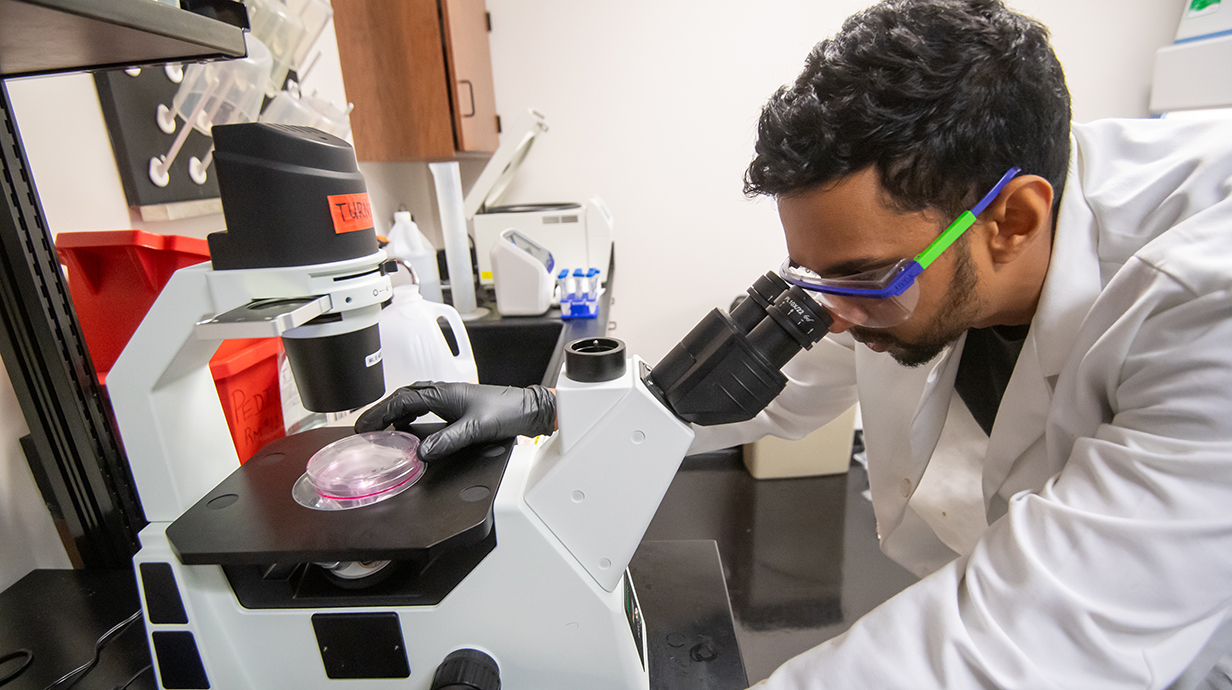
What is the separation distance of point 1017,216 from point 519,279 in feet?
4.49

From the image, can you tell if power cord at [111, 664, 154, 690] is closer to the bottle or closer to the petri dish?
the petri dish

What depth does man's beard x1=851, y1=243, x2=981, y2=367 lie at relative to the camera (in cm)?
73

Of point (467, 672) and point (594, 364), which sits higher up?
point (594, 364)

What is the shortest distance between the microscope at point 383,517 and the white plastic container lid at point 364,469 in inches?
0.9

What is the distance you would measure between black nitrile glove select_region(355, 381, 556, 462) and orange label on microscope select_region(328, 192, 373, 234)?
0.26 meters

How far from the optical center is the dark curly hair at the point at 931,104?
2.09 feet

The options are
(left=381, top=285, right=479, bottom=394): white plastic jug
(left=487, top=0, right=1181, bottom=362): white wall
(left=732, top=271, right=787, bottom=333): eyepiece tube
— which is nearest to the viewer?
(left=732, top=271, right=787, bottom=333): eyepiece tube

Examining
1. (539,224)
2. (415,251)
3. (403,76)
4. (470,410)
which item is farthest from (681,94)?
(470,410)

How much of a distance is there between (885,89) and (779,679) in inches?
25.8

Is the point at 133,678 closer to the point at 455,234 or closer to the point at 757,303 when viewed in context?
the point at 757,303

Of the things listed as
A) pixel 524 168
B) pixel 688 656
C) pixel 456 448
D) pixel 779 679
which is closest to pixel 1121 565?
pixel 779 679

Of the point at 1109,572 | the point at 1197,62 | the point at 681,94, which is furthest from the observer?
the point at 681,94

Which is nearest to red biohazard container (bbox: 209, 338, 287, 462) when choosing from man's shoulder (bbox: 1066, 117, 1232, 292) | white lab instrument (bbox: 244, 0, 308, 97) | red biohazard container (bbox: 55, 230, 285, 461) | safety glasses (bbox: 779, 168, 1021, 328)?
red biohazard container (bbox: 55, 230, 285, 461)

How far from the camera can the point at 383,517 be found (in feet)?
1.82
